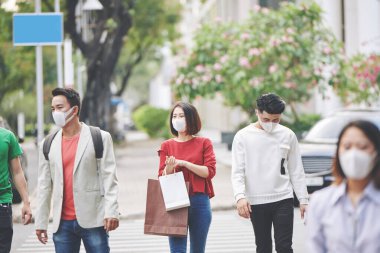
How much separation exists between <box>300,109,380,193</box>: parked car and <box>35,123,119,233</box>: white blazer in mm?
8158

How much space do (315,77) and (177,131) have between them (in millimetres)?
17542

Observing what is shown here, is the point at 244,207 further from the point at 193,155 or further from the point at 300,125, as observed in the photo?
the point at 300,125

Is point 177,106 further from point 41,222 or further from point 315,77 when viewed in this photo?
point 315,77

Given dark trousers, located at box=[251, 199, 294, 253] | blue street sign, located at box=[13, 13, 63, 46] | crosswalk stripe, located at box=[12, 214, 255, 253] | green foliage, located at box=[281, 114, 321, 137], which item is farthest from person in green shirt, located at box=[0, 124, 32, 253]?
green foliage, located at box=[281, 114, 321, 137]

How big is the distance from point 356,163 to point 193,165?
337cm

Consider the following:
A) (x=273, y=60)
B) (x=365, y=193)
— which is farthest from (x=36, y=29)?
(x=365, y=193)

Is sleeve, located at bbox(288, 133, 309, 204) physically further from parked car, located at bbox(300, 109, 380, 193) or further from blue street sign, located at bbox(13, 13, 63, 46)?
blue street sign, located at bbox(13, 13, 63, 46)

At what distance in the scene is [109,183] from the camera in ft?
22.1

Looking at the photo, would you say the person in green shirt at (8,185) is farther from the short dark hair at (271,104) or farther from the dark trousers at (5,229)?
the short dark hair at (271,104)

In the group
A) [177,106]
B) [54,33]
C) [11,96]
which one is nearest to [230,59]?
[54,33]

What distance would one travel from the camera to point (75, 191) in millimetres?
6695

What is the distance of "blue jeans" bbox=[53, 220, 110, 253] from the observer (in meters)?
6.70

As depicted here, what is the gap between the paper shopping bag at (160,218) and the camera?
7.48m

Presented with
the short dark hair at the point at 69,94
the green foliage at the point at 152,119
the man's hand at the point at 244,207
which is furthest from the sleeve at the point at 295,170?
the green foliage at the point at 152,119
